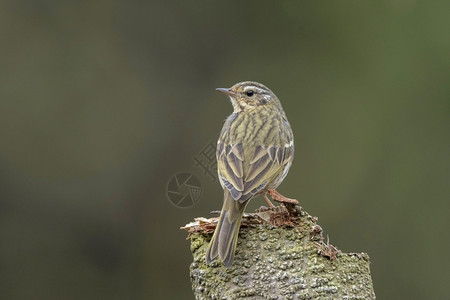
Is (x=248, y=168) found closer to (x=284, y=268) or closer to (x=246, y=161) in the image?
(x=246, y=161)

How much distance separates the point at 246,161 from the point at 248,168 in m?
0.11

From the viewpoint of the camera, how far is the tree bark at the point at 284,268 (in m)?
4.11

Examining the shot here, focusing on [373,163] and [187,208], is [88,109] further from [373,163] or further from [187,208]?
[373,163]

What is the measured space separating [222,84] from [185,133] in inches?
36.6

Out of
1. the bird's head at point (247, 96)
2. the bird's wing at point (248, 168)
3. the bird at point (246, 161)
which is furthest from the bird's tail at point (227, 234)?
the bird's head at point (247, 96)

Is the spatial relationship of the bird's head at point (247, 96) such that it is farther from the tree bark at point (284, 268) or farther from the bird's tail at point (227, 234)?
the tree bark at point (284, 268)

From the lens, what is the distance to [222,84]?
1082cm

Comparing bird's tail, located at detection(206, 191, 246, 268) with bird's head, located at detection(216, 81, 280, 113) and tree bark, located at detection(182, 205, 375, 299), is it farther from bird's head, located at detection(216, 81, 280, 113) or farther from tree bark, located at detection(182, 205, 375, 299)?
bird's head, located at detection(216, 81, 280, 113)

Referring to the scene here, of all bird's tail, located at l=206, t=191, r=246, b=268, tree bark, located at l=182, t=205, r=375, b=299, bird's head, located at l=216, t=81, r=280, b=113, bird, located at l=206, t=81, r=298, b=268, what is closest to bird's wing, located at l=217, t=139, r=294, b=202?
bird, located at l=206, t=81, r=298, b=268

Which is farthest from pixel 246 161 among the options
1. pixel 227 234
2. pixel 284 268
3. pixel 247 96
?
pixel 247 96

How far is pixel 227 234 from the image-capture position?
14.8ft

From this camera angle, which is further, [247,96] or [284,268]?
[247,96]

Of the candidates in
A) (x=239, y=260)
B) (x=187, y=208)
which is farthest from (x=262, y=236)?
(x=187, y=208)

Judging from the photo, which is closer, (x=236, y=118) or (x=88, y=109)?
(x=236, y=118)
